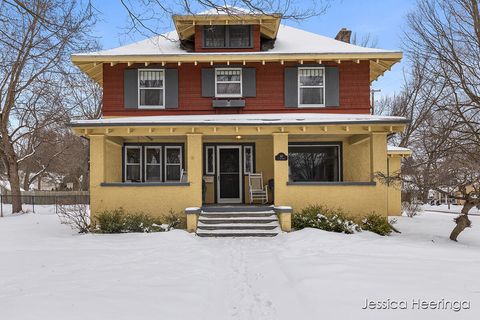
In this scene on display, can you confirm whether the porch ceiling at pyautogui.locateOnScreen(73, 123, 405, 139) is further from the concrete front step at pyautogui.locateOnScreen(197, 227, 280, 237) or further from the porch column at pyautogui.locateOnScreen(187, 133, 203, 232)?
the concrete front step at pyautogui.locateOnScreen(197, 227, 280, 237)

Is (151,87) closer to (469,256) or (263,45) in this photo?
(263,45)

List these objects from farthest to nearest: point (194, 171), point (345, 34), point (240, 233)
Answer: point (345, 34)
point (194, 171)
point (240, 233)

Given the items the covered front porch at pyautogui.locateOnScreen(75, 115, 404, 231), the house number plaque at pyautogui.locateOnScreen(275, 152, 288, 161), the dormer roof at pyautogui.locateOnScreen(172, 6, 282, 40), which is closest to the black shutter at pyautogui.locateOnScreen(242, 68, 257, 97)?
the dormer roof at pyautogui.locateOnScreen(172, 6, 282, 40)

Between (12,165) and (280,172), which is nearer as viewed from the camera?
(280,172)

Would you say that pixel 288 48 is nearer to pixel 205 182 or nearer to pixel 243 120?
pixel 243 120

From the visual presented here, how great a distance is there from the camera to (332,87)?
543 inches

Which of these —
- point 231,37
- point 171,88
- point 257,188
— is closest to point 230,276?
point 257,188

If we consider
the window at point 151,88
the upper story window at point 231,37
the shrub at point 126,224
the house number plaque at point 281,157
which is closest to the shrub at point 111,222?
the shrub at point 126,224

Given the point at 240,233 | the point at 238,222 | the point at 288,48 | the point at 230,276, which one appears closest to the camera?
the point at 230,276

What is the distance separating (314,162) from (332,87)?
118 inches

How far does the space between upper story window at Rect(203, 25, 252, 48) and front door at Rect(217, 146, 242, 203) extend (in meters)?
3.87

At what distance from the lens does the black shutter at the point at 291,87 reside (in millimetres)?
13820

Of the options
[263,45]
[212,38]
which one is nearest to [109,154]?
[212,38]

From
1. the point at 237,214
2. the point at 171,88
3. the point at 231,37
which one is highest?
the point at 231,37
